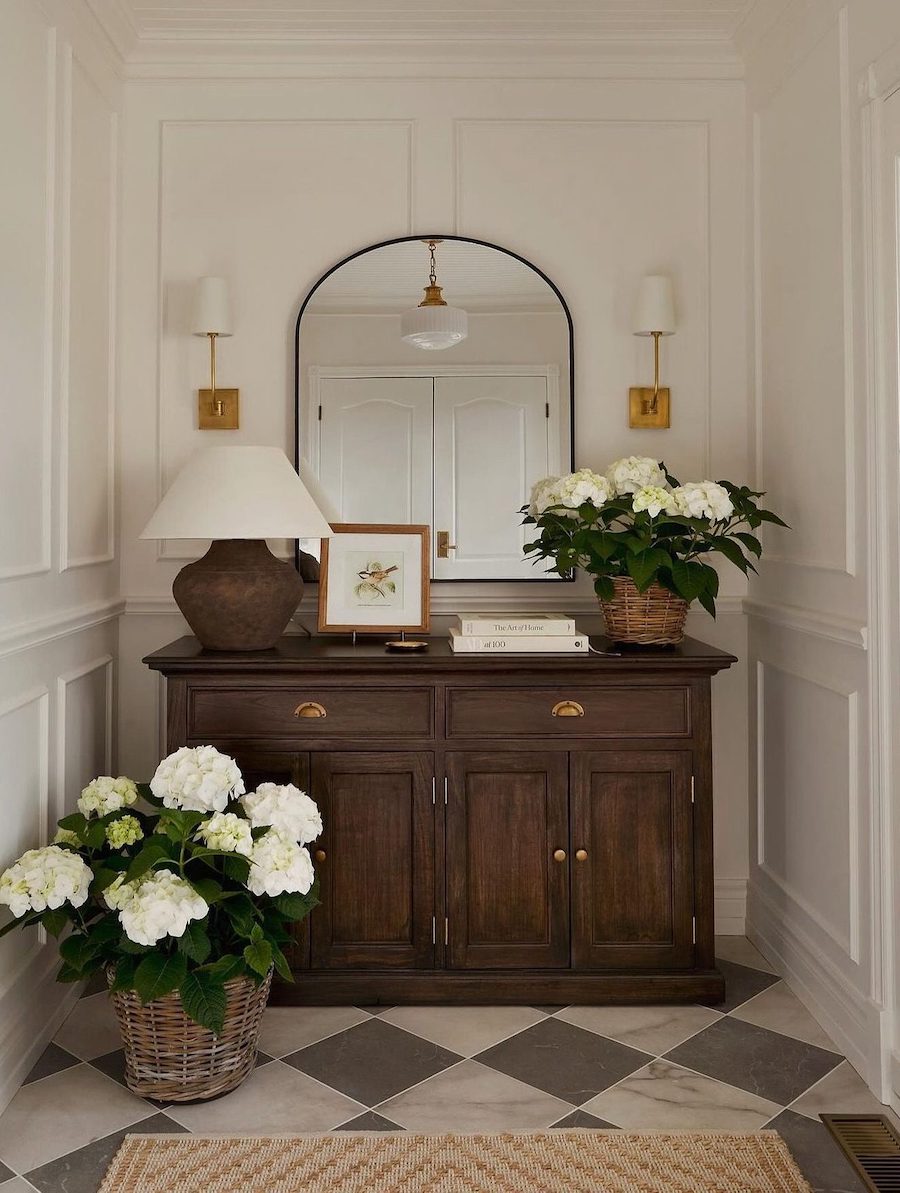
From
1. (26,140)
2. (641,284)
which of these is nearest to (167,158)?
(26,140)

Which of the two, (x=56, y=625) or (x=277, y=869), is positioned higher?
(x=56, y=625)

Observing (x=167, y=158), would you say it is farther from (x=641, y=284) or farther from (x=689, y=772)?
(x=689, y=772)

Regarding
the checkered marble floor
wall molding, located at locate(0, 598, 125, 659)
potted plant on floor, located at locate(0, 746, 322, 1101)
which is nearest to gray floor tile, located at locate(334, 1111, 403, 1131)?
the checkered marble floor

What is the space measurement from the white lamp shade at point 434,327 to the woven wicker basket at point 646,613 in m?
0.88

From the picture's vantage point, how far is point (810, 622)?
2.57m

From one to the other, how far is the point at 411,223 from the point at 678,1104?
7.84 ft

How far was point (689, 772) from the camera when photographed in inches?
102

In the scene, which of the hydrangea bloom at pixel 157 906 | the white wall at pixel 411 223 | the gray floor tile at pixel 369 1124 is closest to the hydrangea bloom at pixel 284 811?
the hydrangea bloom at pixel 157 906

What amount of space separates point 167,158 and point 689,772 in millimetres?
2268

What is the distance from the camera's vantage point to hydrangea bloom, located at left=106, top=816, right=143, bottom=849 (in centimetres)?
222

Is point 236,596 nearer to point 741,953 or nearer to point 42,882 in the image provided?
point 42,882

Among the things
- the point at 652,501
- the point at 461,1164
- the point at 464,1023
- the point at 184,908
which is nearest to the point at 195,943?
the point at 184,908

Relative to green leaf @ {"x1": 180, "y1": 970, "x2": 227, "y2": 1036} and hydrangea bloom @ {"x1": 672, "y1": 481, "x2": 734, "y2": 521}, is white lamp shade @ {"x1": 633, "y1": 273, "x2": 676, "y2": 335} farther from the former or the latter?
green leaf @ {"x1": 180, "y1": 970, "x2": 227, "y2": 1036}

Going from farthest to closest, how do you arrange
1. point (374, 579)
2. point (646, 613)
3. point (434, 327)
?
point (434, 327), point (374, 579), point (646, 613)
